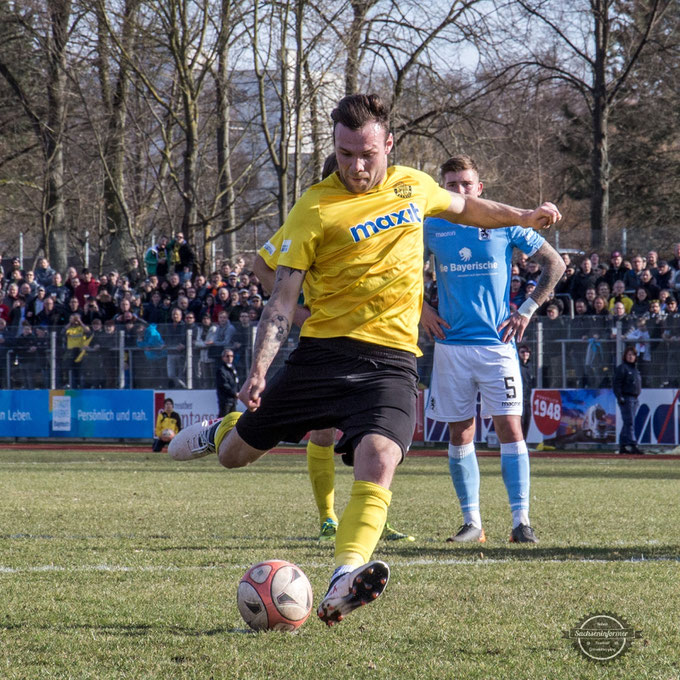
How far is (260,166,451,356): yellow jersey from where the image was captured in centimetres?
454

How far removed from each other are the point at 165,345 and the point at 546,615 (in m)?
18.0

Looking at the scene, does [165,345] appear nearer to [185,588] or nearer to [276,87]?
[276,87]

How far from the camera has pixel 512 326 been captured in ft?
22.8

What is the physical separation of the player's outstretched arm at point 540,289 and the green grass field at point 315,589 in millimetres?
1407

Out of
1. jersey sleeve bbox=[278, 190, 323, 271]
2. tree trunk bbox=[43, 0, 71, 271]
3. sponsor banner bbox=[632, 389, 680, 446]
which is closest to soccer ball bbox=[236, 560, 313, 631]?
jersey sleeve bbox=[278, 190, 323, 271]

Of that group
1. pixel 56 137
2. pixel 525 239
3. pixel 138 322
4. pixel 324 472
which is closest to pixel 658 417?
pixel 138 322

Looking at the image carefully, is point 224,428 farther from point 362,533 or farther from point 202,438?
point 362,533

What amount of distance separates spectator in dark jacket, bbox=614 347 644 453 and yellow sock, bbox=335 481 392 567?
14923mm

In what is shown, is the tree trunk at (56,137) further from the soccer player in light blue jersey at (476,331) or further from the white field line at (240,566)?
the white field line at (240,566)

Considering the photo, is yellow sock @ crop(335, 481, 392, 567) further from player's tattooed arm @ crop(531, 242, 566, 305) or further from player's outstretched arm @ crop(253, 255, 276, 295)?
player's tattooed arm @ crop(531, 242, 566, 305)

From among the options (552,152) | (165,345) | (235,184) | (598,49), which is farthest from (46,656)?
(552,152)

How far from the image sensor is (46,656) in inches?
149

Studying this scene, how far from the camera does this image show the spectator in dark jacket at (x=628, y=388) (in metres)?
18.5

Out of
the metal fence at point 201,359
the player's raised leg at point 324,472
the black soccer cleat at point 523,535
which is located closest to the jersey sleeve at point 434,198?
the player's raised leg at point 324,472
